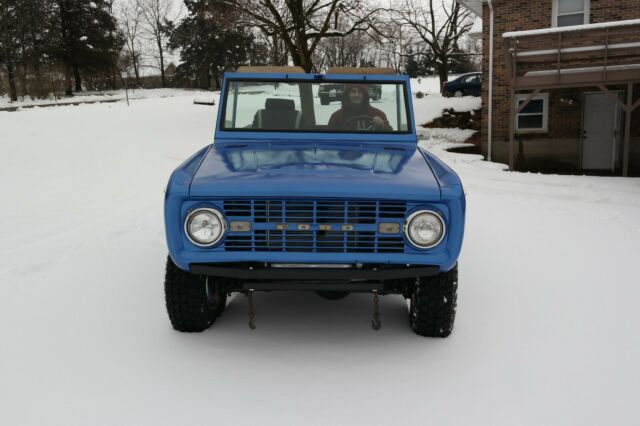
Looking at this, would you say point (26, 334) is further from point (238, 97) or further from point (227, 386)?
point (238, 97)

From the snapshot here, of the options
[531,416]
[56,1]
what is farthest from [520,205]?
[56,1]

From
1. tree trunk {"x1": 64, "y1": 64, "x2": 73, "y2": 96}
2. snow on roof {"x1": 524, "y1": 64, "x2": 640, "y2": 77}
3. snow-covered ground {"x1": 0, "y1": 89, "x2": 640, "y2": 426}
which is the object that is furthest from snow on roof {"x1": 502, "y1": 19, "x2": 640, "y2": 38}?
tree trunk {"x1": 64, "y1": 64, "x2": 73, "y2": 96}

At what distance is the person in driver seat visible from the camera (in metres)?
4.90

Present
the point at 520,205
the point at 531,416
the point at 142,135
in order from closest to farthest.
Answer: the point at 531,416 < the point at 520,205 < the point at 142,135

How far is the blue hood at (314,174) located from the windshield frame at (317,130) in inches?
13.9

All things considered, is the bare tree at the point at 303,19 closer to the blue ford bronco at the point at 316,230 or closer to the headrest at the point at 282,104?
the headrest at the point at 282,104

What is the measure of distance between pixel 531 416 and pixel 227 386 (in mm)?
1685

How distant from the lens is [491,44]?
17281 millimetres

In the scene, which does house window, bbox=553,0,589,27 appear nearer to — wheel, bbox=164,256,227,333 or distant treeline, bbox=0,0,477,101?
distant treeline, bbox=0,0,477,101

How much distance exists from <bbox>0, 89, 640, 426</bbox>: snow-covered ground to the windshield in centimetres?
144

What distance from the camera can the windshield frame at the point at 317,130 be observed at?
4824 millimetres

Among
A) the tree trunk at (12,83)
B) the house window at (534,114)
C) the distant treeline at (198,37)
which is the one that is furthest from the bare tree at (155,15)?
the house window at (534,114)

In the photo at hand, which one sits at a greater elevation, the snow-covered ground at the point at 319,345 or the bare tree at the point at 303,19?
the bare tree at the point at 303,19

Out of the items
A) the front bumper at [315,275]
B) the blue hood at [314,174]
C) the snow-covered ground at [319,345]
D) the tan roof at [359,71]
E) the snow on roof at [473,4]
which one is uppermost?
the snow on roof at [473,4]
